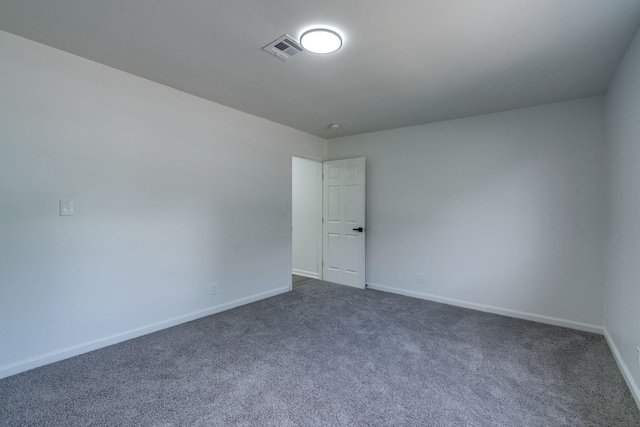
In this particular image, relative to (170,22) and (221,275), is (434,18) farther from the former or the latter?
(221,275)

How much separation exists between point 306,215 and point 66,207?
352cm

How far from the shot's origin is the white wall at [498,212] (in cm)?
309

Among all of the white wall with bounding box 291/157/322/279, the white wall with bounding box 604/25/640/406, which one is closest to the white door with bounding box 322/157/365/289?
the white wall with bounding box 291/157/322/279

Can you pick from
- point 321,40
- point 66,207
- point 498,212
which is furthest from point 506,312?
point 66,207

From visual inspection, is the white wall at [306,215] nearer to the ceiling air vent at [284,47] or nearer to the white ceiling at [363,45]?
the white ceiling at [363,45]

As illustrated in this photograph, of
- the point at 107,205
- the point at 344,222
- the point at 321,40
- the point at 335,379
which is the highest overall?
the point at 321,40

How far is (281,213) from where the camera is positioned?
4.30 m

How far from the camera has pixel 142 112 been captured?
9.30 feet

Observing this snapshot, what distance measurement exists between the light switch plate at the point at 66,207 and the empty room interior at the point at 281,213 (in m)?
0.02

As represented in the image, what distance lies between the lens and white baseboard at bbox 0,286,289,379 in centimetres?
219

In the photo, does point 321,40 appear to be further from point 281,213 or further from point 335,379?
point 281,213

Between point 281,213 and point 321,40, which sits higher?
point 321,40

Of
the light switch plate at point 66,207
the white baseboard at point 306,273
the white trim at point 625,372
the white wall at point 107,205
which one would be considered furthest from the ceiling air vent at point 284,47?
the white baseboard at point 306,273

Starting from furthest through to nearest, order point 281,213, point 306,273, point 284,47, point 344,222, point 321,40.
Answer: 1. point 306,273
2. point 344,222
3. point 281,213
4. point 284,47
5. point 321,40
